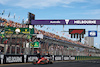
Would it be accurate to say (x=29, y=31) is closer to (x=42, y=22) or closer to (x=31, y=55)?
(x=42, y=22)

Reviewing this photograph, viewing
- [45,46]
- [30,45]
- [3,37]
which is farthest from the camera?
[45,46]

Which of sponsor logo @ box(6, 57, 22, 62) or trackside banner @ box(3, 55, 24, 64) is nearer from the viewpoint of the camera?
trackside banner @ box(3, 55, 24, 64)

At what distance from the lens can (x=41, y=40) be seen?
29.9 meters

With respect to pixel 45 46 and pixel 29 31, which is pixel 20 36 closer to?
pixel 45 46

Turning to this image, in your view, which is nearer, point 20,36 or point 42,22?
point 20,36

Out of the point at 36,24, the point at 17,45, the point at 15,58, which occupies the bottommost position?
the point at 15,58

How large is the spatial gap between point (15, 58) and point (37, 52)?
470 centimetres

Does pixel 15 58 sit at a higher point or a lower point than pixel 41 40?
lower

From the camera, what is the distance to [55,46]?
117 feet

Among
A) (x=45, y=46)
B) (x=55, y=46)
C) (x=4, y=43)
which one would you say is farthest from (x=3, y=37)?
(x=55, y=46)

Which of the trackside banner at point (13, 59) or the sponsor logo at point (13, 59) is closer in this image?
the trackside banner at point (13, 59)

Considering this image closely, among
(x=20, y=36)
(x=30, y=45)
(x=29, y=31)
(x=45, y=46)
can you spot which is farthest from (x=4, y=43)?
(x=29, y=31)

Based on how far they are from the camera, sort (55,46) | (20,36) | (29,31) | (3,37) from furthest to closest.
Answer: (29,31) < (55,46) < (20,36) < (3,37)

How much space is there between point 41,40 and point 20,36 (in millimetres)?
6807
